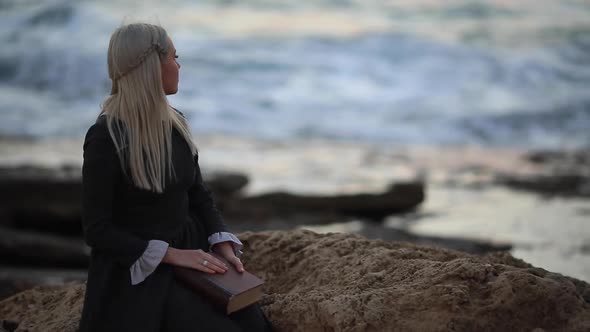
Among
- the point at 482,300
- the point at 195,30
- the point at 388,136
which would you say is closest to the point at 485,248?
the point at 482,300

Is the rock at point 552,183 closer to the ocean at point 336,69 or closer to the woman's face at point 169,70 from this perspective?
the ocean at point 336,69

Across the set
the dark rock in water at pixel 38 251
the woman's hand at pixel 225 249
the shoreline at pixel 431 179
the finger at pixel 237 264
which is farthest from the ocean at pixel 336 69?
the finger at pixel 237 264

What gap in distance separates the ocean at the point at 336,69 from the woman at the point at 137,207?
12668mm

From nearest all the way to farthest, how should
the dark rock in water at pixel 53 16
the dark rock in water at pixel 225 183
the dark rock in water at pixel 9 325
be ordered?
1. the dark rock in water at pixel 9 325
2. the dark rock in water at pixel 225 183
3. the dark rock in water at pixel 53 16

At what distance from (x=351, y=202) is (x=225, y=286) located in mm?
6522

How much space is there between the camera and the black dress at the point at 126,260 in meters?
2.68

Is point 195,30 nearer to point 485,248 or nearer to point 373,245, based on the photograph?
point 485,248

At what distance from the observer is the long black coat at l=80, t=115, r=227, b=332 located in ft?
8.79

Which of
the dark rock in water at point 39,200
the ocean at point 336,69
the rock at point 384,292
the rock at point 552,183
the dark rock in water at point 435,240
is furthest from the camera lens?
the ocean at point 336,69

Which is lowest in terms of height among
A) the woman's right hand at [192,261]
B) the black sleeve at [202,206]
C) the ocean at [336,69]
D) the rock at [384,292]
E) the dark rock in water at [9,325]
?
the ocean at [336,69]

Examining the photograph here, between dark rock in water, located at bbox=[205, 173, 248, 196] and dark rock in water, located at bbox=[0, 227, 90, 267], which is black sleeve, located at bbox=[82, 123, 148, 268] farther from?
dark rock in water, located at bbox=[205, 173, 248, 196]

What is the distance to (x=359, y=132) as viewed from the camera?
54.7ft

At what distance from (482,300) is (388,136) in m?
13.9

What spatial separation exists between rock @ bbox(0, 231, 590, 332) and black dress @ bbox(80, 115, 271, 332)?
31cm
